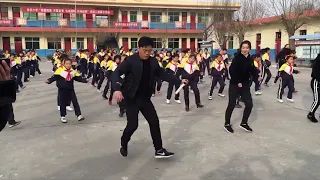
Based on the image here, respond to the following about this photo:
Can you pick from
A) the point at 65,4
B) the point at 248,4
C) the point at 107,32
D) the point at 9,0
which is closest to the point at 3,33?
the point at 9,0

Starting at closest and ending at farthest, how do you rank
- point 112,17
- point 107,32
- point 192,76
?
point 192,76, point 107,32, point 112,17

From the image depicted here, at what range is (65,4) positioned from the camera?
38.1 metres

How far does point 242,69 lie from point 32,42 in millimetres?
35758

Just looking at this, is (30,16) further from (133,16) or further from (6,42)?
(133,16)

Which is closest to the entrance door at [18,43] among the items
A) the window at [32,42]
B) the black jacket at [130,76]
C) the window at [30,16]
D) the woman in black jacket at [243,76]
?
the window at [32,42]

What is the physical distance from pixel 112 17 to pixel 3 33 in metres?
12.5

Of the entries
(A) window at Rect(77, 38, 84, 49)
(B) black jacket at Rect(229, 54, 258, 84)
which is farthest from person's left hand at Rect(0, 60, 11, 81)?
(A) window at Rect(77, 38, 84, 49)

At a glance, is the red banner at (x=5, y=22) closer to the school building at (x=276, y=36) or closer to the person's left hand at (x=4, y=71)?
the school building at (x=276, y=36)

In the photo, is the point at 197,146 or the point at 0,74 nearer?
the point at 0,74

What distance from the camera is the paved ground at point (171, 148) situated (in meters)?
3.91

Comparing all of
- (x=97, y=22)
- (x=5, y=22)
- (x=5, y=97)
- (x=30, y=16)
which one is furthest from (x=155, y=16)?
(x=5, y=97)

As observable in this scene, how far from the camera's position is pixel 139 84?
419 centimetres

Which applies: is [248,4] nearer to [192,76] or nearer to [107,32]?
[107,32]

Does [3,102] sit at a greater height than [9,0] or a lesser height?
lesser
